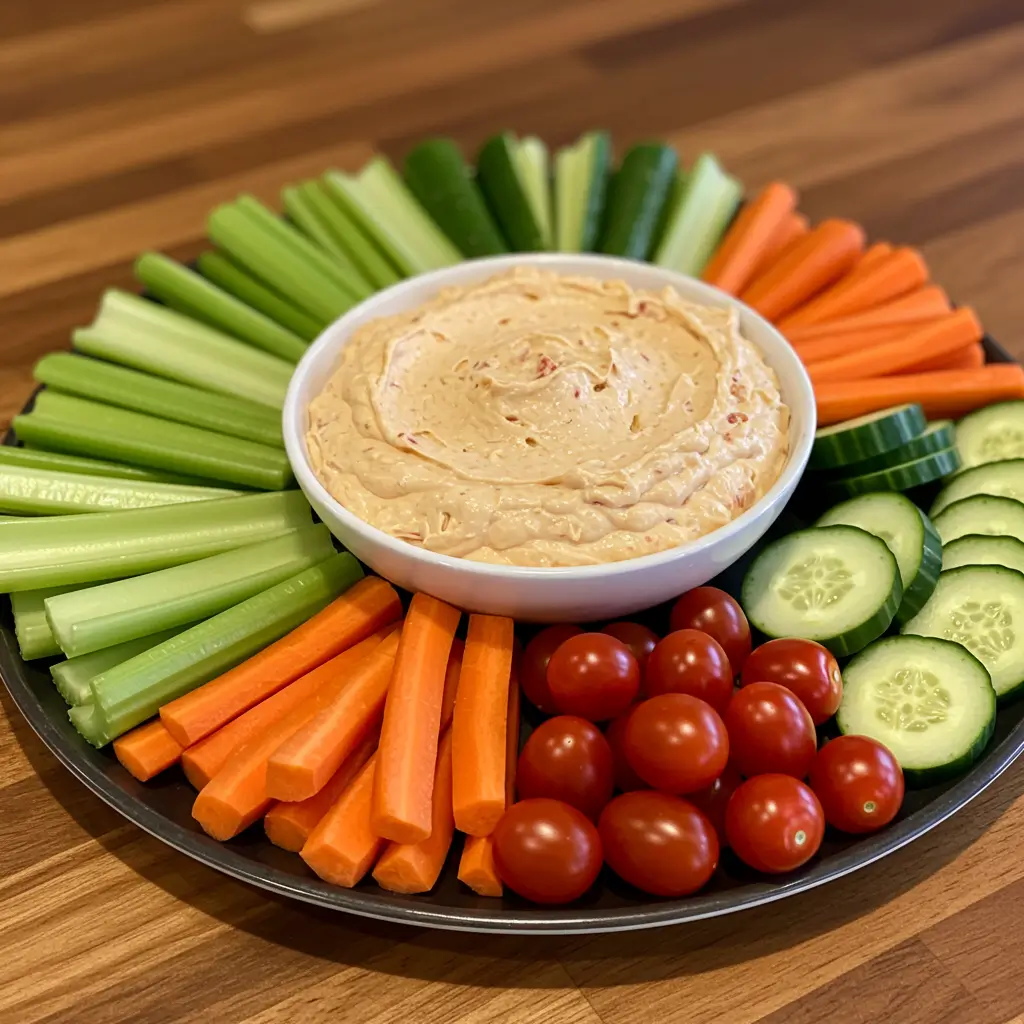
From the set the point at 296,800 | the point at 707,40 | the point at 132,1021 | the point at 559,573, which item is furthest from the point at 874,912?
the point at 707,40

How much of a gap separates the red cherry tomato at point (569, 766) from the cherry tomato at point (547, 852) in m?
0.07

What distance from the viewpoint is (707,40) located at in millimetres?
5004

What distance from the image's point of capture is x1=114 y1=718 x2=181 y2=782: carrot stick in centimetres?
223

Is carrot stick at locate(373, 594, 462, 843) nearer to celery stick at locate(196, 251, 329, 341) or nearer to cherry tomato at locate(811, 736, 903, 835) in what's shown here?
cherry tomato at locate(811, 736, 903, 835)

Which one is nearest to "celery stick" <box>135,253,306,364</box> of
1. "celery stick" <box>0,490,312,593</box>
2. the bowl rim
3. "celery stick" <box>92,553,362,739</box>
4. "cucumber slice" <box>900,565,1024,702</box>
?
the bowl rim

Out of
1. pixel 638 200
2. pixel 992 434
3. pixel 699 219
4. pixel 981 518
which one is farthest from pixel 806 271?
pixel 981 518

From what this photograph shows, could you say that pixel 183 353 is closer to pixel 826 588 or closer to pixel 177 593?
pixel 177 593

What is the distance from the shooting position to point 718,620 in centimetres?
235

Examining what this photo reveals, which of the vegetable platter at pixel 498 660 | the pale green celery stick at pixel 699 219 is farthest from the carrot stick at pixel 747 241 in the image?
the vegetable platter at pixel 498 660

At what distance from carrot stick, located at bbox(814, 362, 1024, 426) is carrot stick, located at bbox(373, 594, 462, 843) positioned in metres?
1.07

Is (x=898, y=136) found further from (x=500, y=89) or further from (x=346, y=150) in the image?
(x=346, y=150)

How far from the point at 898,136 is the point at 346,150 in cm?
201

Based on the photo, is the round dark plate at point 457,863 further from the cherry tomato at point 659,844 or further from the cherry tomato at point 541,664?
the cherry tomato at point 541,664

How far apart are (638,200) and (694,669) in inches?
68.8
